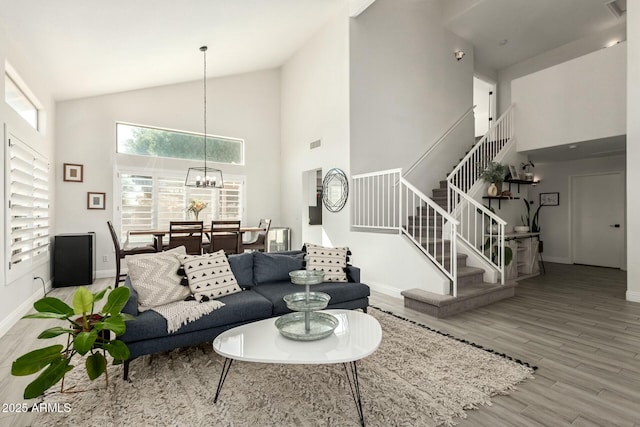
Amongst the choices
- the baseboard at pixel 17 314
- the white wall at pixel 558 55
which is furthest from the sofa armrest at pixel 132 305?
the white wall at pixel 558 55

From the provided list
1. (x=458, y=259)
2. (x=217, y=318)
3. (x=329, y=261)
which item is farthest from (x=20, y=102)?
(x=458, y=259)

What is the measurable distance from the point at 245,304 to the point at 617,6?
8.79 meters

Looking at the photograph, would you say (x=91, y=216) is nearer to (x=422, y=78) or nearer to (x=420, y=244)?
(x=420, y=244)

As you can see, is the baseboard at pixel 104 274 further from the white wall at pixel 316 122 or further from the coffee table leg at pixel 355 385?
the coffee table leg at pixel 355 385

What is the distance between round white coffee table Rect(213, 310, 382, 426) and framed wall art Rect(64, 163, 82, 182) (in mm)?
5033

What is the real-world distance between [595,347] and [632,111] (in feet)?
11.2

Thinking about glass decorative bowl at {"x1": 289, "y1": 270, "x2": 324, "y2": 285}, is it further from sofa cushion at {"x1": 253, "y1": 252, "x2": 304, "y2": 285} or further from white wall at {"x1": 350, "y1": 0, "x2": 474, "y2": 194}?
white wall at {"x1": 350, "y1": 0, "x2": 474, "y2": 194}

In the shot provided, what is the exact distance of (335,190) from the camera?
225 inches

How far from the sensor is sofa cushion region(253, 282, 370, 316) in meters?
2.90

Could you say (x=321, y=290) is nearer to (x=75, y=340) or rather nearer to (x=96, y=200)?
(x=75, y=340)

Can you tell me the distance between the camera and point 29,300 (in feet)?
12.8

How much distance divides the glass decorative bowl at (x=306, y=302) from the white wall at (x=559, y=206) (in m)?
7.47

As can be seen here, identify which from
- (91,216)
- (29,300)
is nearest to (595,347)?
(29,300)

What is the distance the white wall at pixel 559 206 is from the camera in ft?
23.4
